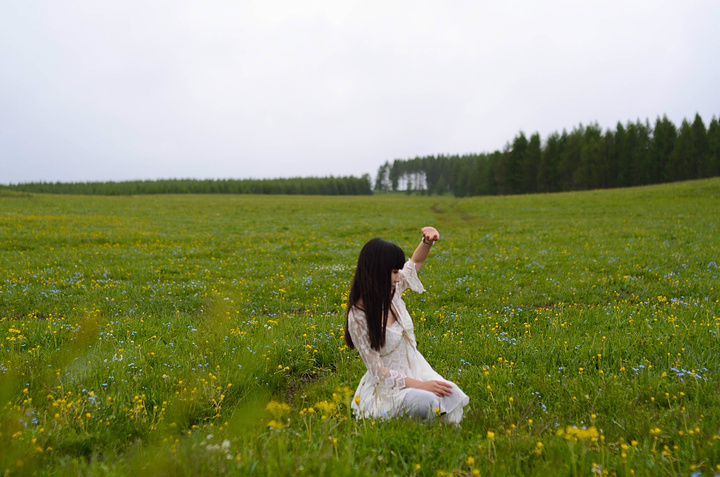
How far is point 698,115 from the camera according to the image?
69.5 m

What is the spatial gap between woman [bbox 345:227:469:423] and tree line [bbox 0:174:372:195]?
12639cm

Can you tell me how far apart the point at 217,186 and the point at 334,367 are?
457ft

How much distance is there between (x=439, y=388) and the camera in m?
3.76

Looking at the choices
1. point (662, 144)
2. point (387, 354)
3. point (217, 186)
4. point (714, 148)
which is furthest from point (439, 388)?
point (217, 186)

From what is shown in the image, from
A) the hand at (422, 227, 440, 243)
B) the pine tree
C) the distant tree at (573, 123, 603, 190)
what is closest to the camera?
the hand at (422, 227, 440, 243)

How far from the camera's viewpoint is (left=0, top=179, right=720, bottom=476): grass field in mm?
2775

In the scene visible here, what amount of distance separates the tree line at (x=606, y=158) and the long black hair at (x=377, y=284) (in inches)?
3421

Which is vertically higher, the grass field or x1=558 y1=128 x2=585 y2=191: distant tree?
x1=558 y1=128 x2=585 y2=191: distant tree

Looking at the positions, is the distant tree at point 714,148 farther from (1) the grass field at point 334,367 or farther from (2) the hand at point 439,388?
(2) the hand at point 439,388

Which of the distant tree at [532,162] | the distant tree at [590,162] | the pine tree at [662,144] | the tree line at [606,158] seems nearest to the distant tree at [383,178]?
the tree line at [606,158]

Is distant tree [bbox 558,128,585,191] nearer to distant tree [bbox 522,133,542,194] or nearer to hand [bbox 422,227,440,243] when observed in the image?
distant tree [bbox 522,133,542,194]

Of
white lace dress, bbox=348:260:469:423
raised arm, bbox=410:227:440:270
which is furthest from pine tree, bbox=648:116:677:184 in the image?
white lace dress, bbox=348:260:469:423

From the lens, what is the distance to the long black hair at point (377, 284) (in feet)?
12.9

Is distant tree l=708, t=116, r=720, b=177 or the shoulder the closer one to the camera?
the shoulder
